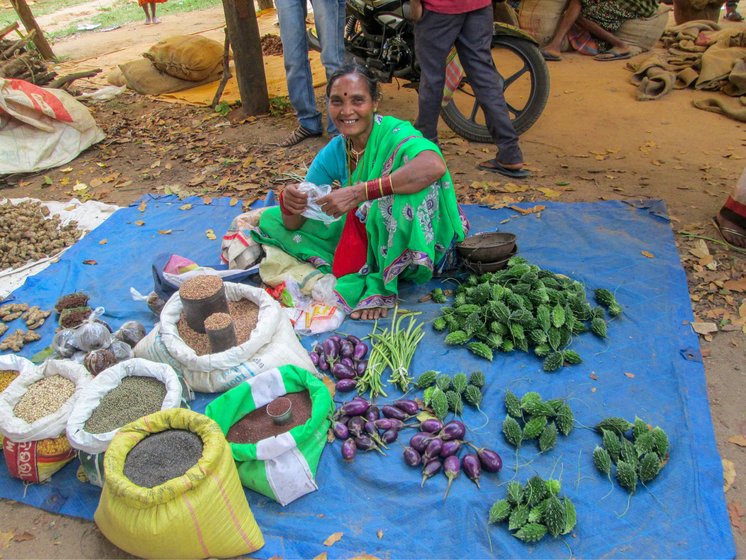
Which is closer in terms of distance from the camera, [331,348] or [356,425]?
[356,425]

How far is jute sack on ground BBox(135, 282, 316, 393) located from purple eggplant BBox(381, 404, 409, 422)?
1.46ft

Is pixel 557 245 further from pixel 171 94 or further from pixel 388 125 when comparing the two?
pixel 171 94

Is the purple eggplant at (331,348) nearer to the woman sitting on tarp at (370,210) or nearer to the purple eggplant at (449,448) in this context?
the woman sitting on tarp at (370,210)

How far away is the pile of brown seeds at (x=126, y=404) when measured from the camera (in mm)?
2004

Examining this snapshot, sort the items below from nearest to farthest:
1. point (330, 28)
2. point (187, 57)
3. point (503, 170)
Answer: point (503, 170) < point (330, 28) < point (187, 57)

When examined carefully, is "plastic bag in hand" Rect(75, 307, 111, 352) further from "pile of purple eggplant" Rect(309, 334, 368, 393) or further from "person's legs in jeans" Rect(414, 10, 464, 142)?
"person's legs in jeans" Rect(414, 10, 464, 142)

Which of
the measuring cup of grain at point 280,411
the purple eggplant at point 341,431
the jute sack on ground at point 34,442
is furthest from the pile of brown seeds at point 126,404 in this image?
the purple eggplant at point 341,431

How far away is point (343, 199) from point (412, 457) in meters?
1.30

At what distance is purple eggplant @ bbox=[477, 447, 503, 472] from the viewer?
197cm

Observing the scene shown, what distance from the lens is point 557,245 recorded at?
3.35 metres

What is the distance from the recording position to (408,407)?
2.23 metres

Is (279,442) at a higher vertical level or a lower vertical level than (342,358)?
higher

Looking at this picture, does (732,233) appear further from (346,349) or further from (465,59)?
(346,349)

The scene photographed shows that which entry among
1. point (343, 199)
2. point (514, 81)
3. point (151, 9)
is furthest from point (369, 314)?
point (151, 9)
